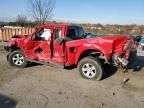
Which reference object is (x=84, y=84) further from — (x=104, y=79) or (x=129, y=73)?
(x=129, y=73)

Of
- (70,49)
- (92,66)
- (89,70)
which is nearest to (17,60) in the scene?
(70,49)

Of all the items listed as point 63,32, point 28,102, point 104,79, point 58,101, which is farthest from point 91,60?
point 28,102

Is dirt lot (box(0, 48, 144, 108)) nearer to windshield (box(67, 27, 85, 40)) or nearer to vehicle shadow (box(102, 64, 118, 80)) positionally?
vehicle shadow (box(102, 64, 118, 80))

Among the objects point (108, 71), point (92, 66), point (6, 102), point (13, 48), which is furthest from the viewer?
point (13, 48)

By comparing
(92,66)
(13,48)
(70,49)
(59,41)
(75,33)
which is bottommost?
(92,66)

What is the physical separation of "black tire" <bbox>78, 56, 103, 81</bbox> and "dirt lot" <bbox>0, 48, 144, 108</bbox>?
0.69 feet

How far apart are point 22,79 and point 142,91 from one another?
3808 mm

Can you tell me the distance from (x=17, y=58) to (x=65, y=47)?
2.46 meters

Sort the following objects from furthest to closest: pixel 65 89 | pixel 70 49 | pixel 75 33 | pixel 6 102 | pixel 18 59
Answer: pixel 18 59
pixel 75 33
pixel 70 49
pixel 65 89
pixel 6 102

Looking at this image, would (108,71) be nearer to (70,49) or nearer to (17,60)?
(70,49)

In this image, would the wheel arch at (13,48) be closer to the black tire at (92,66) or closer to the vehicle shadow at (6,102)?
the black tire at (92,66)

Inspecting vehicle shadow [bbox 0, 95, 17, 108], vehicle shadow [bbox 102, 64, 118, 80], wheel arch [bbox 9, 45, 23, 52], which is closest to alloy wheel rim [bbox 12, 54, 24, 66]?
wheel arch [bbox 9, 45, 23, 52]

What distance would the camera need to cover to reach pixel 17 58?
368 inches

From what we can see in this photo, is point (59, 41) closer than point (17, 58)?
Yes
